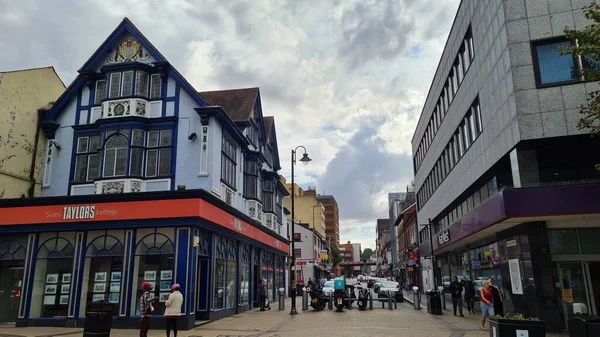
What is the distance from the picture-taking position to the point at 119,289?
1750 centimetres

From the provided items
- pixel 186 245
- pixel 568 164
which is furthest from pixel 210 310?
pixel 568 164

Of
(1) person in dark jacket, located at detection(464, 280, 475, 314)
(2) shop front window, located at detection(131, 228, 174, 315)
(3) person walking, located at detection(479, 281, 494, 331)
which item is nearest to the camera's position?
(3) person walking, located at detection(479, 281, 494, 331)

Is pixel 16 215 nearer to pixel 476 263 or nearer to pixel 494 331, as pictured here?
pixel 494 331

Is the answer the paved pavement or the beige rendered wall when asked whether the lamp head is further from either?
the beige rendered wall

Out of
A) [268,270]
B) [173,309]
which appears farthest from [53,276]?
[268,270]

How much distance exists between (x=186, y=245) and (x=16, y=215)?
7759mm

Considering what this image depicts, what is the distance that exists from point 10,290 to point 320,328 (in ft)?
43.7

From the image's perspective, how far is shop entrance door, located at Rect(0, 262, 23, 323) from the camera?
1889 centimetres

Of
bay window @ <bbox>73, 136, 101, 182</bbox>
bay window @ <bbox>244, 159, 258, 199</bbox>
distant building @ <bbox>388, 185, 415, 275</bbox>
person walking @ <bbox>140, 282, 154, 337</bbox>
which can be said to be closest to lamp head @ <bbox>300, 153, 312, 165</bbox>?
bay window @ <bbox>244, 159, 258, 199</bbox>

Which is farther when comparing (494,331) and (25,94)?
(25,94)

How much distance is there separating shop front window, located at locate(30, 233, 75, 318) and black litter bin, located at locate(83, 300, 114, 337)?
721 cm

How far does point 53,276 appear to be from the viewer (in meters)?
18.3

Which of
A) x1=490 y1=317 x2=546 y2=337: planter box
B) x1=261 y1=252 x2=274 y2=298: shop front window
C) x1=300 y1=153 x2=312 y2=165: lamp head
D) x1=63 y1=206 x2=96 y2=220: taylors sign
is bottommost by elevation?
x1=490 y1=317 x2=546 y2=337: planter box

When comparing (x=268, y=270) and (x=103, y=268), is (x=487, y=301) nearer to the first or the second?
(x=103, y=268)
